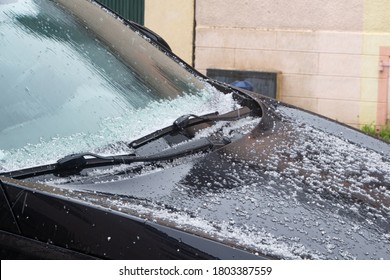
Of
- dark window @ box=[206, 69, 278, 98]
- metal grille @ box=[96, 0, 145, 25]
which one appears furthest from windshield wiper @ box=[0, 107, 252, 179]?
metal grille @ box=[96, 0, 145, 25]

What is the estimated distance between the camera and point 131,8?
888cm

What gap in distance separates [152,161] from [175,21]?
6.18 meters

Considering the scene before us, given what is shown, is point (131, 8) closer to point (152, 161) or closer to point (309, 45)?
point (309, 45)

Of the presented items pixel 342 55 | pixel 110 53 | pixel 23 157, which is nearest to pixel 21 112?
pixel 23 157

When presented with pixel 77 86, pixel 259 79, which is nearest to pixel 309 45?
pixel 259 79

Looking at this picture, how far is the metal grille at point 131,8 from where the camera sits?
8.83 m

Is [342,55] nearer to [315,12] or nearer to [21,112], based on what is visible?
[315,12]

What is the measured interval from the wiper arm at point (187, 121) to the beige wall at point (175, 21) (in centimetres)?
545

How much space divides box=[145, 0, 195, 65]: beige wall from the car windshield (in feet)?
16.8

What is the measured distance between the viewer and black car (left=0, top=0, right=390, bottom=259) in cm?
222

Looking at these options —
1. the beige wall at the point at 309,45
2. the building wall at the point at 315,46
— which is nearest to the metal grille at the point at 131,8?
the beige wall at the point at 309,45

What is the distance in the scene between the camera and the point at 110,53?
10.7 ft

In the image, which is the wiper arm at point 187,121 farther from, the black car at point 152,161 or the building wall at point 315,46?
the building wall at point 315,46

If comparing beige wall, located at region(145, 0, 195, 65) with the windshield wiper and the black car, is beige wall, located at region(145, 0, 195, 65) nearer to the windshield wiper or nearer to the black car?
the black car
